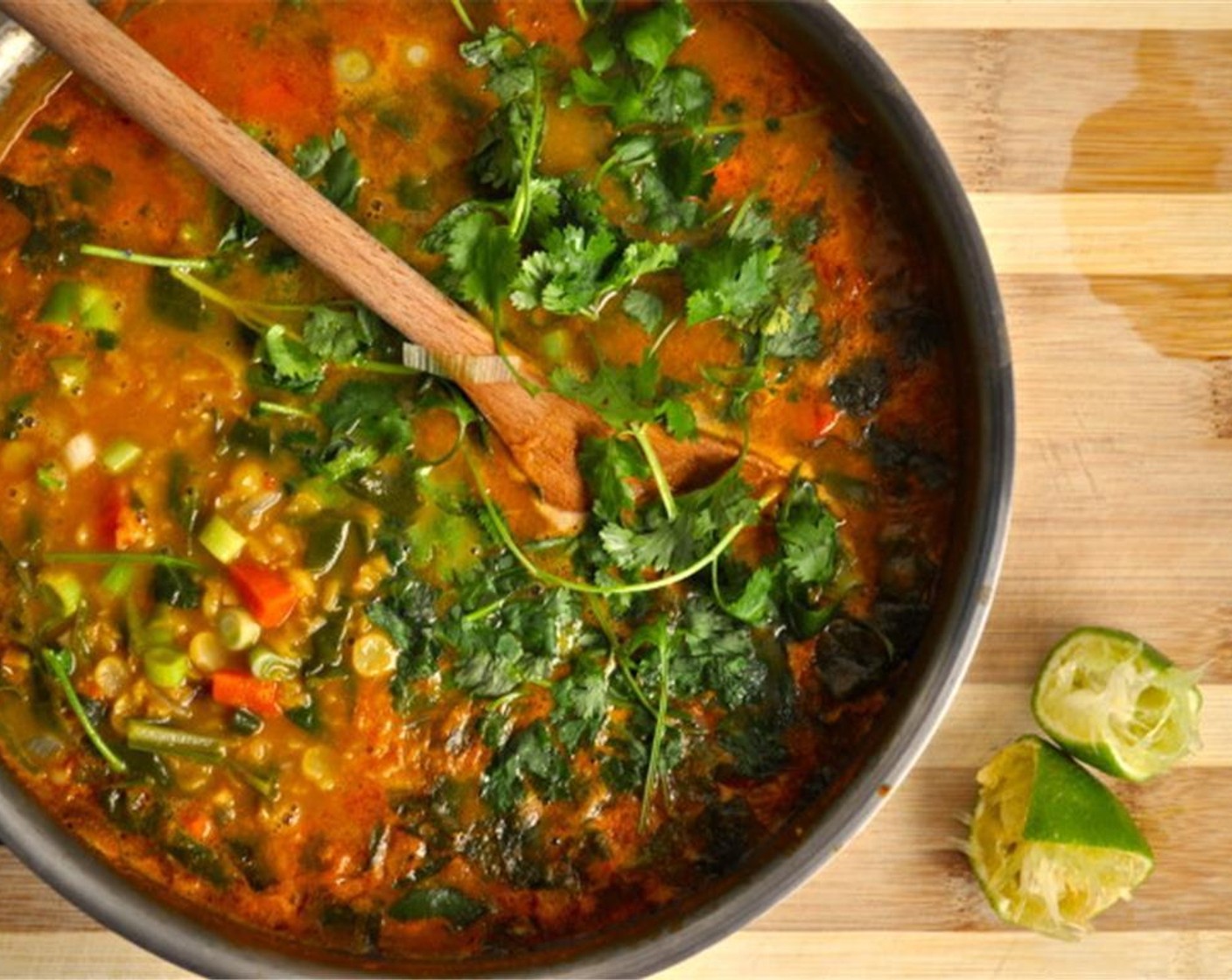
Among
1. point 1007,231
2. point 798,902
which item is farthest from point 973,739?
point 1007,231

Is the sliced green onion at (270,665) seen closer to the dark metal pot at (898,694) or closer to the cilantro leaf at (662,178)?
the dark metal pot at (898,694)

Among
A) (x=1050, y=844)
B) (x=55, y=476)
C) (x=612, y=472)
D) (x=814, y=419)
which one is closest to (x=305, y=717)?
(x=55, y=476)

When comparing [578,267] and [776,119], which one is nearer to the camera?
[578,267]

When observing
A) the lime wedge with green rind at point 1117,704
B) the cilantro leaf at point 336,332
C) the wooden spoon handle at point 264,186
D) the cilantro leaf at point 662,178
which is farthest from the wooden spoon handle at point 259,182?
the lime wedge with green rind at point 1117,704

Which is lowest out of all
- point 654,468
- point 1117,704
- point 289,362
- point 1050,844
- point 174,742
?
point 1050,844

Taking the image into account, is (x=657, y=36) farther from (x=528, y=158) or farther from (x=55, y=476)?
(x=55, y=476)

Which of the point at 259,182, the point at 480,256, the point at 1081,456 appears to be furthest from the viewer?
the point at 1081,456

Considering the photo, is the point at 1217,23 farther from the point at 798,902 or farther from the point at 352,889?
the point at 352,889

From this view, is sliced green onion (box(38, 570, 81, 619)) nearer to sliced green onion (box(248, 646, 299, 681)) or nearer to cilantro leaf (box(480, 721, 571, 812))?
sliced green onion (box(248, 646, 299, 681))
